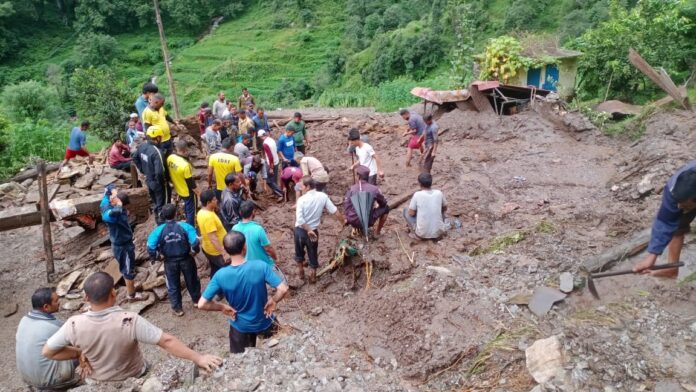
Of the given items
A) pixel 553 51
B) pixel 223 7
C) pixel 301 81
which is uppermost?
pixel 223 7

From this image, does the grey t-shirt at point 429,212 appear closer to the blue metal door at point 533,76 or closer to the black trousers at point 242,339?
the black trousers at point 242,339

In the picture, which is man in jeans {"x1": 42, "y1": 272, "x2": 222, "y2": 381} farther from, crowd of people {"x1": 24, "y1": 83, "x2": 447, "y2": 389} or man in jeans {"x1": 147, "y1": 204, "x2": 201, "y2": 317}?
man in jeans {"x1": 147, "y1": 204, "x2": 201, "y2": 317}

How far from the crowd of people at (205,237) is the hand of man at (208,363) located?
10mm

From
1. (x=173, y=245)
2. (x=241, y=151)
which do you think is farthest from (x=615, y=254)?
(x=241, y=151)

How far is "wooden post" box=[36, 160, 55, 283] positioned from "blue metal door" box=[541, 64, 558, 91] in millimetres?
13756

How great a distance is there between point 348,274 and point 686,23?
43.6ft

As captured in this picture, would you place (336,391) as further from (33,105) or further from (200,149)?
(33,105)

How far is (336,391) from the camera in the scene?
3857 mm

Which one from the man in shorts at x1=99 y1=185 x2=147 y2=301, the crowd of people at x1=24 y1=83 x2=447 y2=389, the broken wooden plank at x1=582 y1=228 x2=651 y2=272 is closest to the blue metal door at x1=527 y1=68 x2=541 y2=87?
the crowd of people at x1=24 y1=83 x2=447 y2=389

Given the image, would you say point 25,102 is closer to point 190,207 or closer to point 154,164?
point 154,164

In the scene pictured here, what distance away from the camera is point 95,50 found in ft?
148

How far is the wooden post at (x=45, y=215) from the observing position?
7.59 metres

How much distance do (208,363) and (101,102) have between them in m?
12.6

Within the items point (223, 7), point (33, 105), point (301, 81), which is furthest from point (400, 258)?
point (223, 7)
